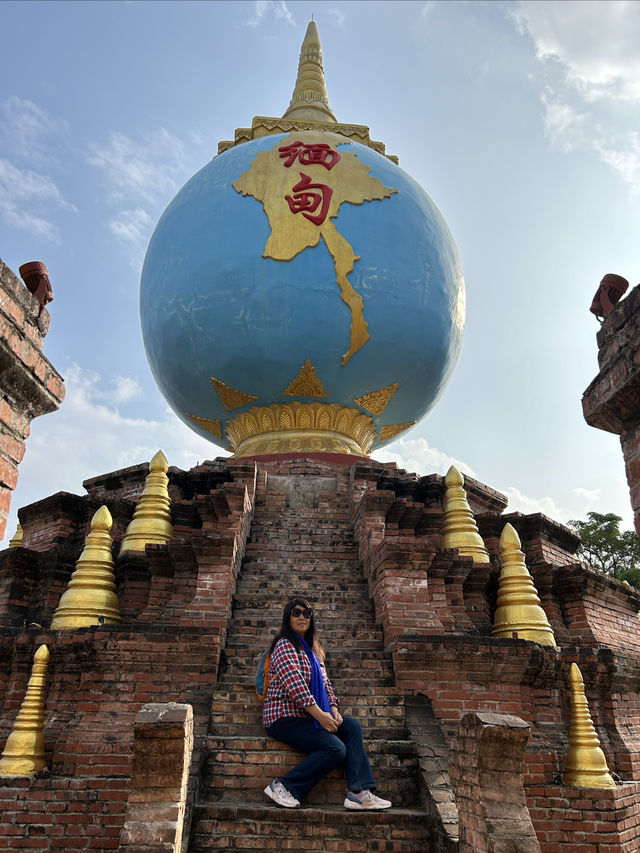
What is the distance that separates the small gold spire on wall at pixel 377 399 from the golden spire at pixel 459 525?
249 centimetres

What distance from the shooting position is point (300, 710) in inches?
161

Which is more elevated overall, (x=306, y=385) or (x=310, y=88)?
(x=310, y=88)

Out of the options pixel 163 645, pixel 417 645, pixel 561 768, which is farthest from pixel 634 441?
pixel 163 645

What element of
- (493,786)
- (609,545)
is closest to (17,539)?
(493,786)

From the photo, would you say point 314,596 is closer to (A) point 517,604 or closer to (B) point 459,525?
(A) point 517,604

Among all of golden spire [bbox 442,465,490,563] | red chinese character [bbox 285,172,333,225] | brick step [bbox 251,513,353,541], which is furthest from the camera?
red chinese character [bbox 285,172,333,225]

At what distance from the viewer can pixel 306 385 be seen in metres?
9.73

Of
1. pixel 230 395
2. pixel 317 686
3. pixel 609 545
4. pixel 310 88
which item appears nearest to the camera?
pixel 317 686

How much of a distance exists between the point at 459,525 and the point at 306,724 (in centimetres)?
375

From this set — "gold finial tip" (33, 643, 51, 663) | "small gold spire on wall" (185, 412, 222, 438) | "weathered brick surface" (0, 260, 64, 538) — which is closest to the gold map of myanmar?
"small gold spire on wall" (185, 412, 222, 438)

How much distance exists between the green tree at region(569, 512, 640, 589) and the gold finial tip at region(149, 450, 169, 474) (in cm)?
1519

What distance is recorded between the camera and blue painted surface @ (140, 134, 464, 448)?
960 cm

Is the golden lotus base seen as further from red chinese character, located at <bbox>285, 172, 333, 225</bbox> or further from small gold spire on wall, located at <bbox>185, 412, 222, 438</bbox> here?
red chinese character, located at <bbox>285, 172, 333, 225</bbox>

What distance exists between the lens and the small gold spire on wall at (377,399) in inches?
395
